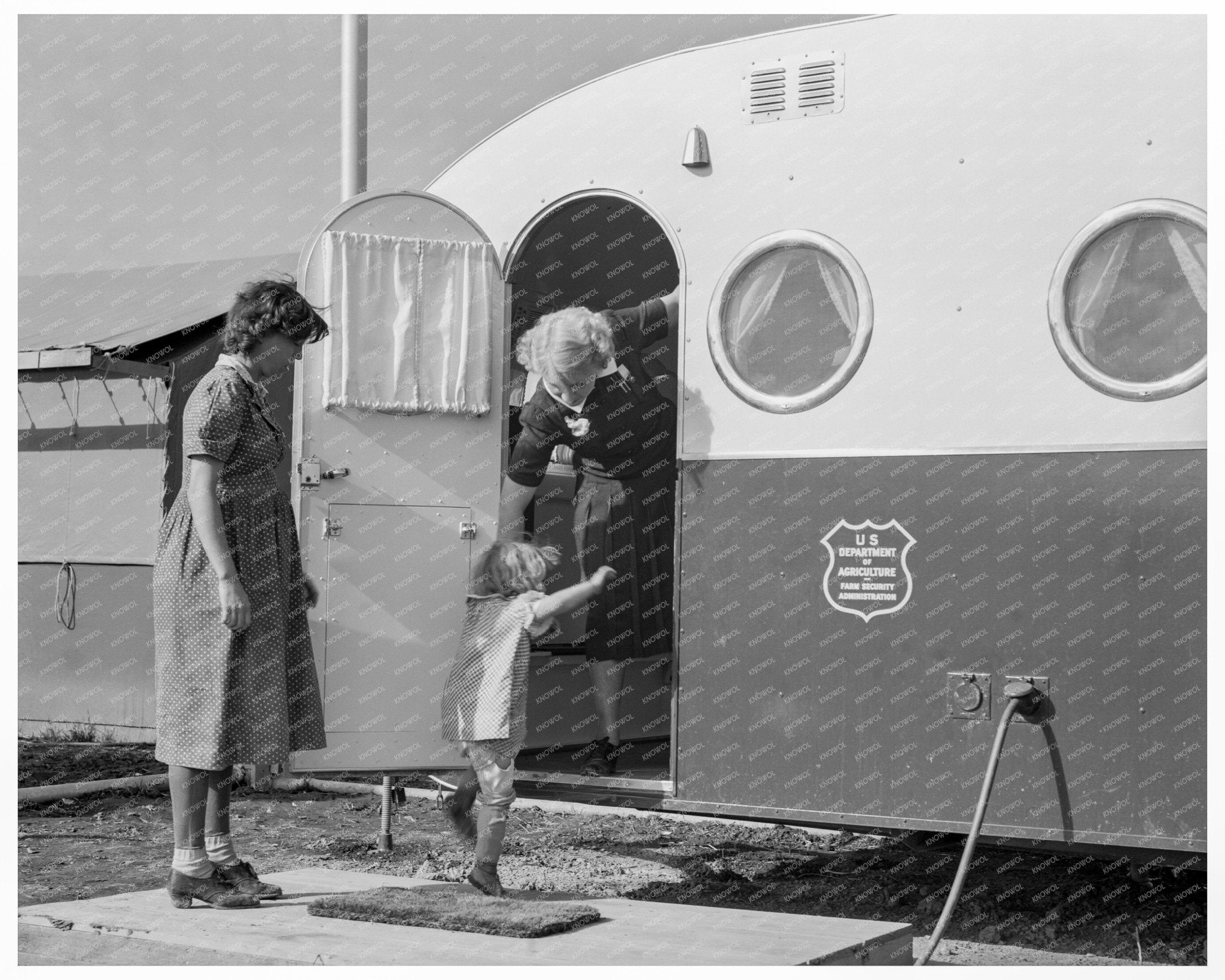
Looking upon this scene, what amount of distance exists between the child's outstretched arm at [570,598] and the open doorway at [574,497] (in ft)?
5.95

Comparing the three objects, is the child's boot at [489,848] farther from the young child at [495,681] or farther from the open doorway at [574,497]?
the open doorway at [574,497]

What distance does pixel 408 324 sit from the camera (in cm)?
523

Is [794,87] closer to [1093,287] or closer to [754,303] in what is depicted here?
[754,303]

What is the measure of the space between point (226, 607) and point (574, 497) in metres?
3.79

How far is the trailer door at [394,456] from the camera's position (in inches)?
201

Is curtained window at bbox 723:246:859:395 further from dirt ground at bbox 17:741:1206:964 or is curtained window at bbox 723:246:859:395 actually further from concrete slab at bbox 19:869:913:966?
dirt ground at bbox 17:741:1206:964

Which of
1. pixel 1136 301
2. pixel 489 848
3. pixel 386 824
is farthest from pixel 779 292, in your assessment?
pixel 386 824

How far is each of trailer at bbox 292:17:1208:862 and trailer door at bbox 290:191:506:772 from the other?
0.4 inches

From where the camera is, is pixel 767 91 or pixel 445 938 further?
pixel 767 91

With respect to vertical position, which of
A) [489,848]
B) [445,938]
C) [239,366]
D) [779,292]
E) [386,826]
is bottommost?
[386,826]

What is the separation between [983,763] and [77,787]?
19.9 ft

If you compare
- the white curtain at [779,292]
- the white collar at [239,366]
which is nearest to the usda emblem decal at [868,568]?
the white curtain at [779,292]

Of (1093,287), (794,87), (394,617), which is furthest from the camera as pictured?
(394,617)
